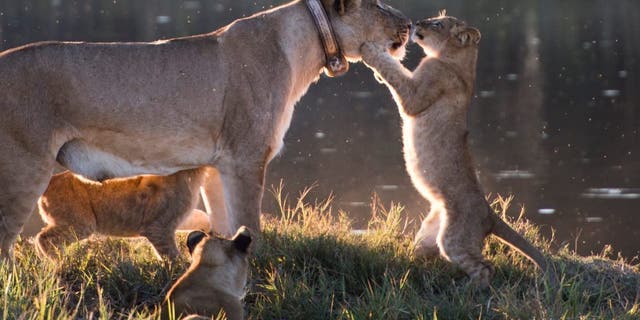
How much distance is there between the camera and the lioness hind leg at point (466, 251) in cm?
651

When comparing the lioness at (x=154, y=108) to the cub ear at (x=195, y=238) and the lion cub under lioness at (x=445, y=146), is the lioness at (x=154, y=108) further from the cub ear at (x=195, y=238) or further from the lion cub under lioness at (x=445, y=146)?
the cub ear at (x=195, y=238)

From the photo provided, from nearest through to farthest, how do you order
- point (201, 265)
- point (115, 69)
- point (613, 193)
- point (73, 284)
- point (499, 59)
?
point (201, 265) → point (73, 284) → point (115, 69) → point (613, 193) → point (499, 59)

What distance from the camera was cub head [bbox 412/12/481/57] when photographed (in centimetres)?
741

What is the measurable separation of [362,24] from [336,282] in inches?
64.5

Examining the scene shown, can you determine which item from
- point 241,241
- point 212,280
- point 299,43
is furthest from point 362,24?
point 212,280

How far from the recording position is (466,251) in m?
6.58

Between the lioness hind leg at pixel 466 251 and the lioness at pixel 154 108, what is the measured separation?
984mm

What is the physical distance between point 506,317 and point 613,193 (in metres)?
6.45

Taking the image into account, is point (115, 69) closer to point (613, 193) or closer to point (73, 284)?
point (73, 284)

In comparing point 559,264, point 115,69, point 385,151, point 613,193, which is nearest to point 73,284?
point 115,69

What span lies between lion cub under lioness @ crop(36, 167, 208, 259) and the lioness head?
1.08 meters

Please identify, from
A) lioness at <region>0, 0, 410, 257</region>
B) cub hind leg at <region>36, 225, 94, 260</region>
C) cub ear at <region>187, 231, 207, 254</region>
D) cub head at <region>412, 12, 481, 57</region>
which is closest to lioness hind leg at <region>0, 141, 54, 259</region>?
lioness at <region>0, 0, 410, 257</region>

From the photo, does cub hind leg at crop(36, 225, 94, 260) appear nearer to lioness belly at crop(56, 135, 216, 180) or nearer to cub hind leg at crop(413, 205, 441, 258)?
lioness belly at crop(56, 135, 216, 180)

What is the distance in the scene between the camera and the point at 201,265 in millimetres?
5406
